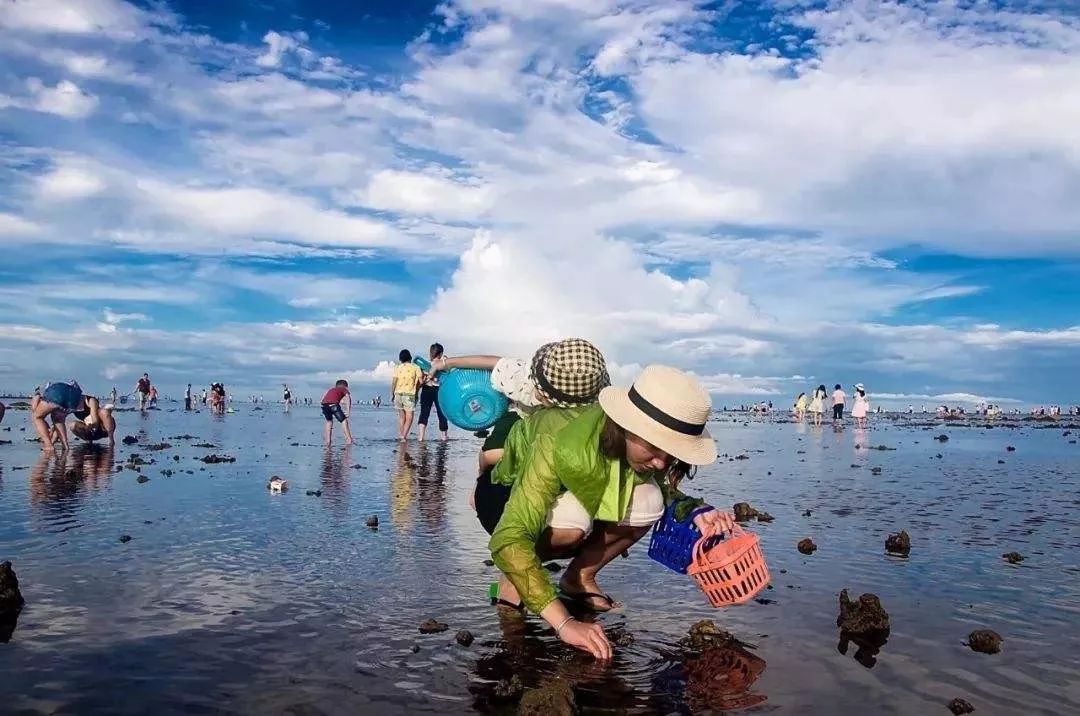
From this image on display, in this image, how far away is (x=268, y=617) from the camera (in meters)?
5.53

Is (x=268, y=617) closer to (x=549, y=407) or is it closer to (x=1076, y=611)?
(x=549, y=407)

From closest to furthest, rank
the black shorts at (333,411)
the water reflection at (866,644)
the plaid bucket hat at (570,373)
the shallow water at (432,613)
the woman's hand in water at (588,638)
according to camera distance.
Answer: the shallow water at (432,613), the woman's hand in water at (588,638), the water reflection at (866,644), the plaid bucket hat at (570,373), the black shorts at (333,411)

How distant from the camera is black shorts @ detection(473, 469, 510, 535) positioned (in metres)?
5.92

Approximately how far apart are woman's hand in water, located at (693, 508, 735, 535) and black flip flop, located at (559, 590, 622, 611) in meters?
1.13

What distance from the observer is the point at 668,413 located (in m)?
4.46

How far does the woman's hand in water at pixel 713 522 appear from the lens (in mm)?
5082

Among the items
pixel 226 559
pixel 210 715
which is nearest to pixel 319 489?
pixel 226 559

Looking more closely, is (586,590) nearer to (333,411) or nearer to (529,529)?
(529,529)

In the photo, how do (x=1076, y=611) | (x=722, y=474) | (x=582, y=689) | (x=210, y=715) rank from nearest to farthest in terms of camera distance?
(x=210, y=715), (x=582, y=689), (x=1076, y=611), (x=722, y=474)

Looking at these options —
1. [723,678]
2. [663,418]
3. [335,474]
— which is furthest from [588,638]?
[335,474]

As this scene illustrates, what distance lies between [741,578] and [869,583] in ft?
7.87

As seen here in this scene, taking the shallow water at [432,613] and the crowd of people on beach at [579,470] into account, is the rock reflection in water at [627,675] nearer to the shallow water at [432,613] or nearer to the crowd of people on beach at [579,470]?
the shallow water at [432,613]

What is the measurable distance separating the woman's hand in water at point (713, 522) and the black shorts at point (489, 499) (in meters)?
1.41

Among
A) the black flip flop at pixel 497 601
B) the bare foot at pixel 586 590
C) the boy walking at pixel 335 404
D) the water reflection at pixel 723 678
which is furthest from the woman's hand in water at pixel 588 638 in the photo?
the boy walking at pixel 335 404
